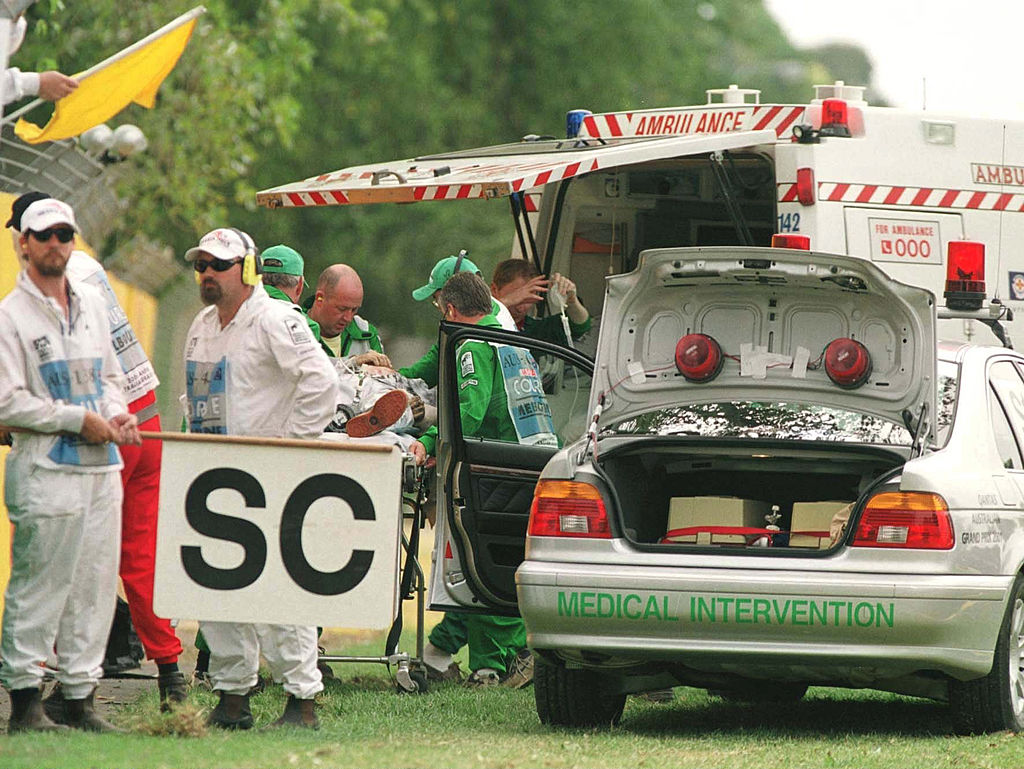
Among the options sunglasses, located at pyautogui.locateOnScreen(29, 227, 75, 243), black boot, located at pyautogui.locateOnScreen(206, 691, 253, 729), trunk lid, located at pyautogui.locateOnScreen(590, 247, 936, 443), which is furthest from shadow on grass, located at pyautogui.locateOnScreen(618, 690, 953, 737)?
sunglasses, located at pyautogui.locateOnScreen(29, 227, 75, 243)

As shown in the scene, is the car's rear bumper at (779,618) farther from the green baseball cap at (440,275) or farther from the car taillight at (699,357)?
the green baseball cap at (440,275)

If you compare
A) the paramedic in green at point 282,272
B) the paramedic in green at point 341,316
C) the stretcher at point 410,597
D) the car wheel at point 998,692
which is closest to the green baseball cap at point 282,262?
the paramedic in green at point 282,272

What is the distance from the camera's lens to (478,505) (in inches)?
344

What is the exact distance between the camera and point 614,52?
31.6 m

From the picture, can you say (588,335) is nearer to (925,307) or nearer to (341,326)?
(341,326)

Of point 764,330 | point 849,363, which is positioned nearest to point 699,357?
point 764,330

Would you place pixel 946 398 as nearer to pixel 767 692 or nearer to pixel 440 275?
pixel 767 692

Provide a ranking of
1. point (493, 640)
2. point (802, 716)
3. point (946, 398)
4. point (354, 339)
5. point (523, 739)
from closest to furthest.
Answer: point (523, 739) < point (946, 398) < point (802, 716) < point (493, 640) < point (354, 339)

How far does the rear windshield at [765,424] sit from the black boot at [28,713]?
8.49ft

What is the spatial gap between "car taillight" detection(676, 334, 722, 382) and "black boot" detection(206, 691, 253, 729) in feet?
7.80

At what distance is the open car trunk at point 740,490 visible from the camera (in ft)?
25.6

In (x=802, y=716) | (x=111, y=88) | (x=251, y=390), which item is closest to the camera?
(x=251, y=390)

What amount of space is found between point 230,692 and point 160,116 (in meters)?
12.4

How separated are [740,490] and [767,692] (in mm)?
1069
